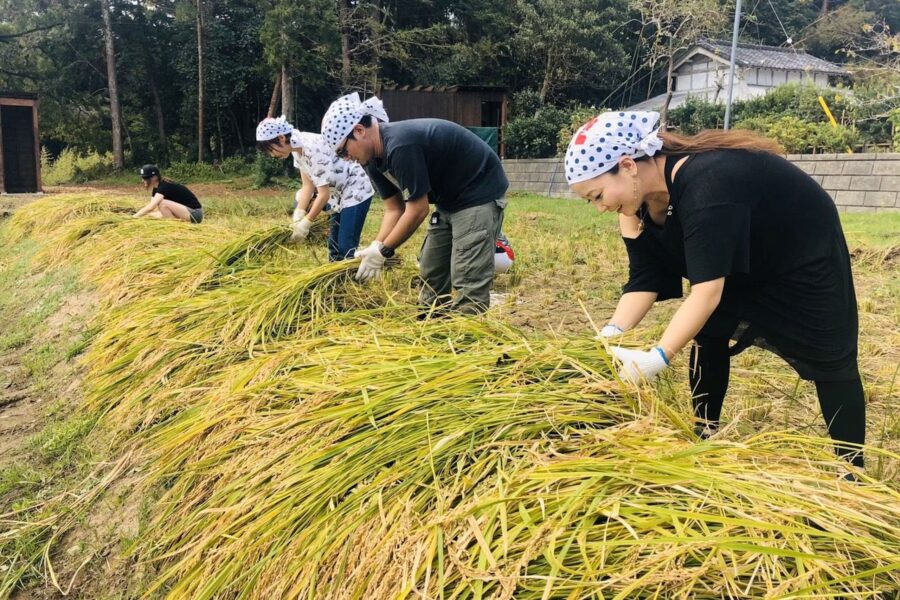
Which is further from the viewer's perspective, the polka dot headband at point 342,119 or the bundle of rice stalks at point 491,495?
the polka dot headband at point 342,119

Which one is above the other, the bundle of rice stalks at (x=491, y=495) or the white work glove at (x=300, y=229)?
the white work glove at (x=300, y=229)

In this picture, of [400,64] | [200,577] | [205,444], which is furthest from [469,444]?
[400,64]

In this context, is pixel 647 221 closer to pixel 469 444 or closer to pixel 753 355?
pixel 469 444

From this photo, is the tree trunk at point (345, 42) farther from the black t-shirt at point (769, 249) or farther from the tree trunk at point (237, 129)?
the black t-shirt at point (769, 249)

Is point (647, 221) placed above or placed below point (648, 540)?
above

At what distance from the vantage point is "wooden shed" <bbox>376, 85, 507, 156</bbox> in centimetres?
1647

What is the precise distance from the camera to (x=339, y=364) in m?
2.01

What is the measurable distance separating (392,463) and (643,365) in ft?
2.05

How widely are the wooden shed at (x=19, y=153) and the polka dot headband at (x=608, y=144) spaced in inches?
611

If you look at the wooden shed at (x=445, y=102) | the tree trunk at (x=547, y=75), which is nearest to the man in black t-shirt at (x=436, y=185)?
the wooden shed at (x=445, y=102)

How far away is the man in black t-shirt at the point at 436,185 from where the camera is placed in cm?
271

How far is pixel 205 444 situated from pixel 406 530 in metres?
1.02

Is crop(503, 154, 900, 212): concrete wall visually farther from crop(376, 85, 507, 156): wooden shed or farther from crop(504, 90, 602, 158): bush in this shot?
crop(376, 85, 507, 156): wooden shed

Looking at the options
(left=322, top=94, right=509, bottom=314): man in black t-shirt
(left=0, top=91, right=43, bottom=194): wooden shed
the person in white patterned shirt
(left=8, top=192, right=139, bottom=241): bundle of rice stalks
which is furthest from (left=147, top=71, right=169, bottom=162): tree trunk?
(left=322, top=94, right=509, bottom=314): man in black t-shirt
